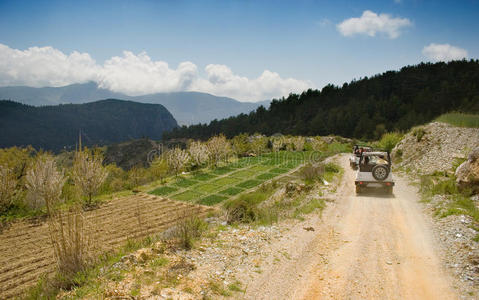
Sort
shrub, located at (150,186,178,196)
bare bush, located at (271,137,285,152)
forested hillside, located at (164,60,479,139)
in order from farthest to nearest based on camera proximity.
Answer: forested hillside, located at (164,60,479,139)
bare bush, located at (271,137,285,152)
shrub, located at (150,186,178,196)

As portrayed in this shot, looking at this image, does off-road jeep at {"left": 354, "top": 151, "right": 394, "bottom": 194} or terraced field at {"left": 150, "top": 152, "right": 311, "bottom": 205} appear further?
terraced field at {"left": 150, "top": 152, "right": 311, "bottom": 205}

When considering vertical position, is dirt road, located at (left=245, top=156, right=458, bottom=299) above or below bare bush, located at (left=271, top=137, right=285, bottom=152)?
below

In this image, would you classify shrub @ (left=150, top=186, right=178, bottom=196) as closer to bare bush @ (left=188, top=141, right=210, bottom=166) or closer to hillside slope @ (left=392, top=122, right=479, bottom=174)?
bare bush @ (left=188, top=141, right=210, bottom=166)

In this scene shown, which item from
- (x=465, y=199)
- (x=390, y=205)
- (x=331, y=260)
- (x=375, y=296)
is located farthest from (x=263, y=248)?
(x=465, y=199)

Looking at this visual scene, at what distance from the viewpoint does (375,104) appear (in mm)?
75312

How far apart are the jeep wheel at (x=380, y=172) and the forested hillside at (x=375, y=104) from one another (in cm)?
5220

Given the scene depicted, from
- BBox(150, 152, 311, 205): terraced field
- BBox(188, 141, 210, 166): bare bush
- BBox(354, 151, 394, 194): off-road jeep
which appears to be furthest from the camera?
BBox(188, 141, 210, 166): bare bush

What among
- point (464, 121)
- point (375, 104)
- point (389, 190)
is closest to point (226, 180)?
point (389, 190)

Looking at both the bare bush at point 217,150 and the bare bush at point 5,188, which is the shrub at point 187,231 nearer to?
the bare bush at point 5,188

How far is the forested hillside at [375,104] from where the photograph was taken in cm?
6569

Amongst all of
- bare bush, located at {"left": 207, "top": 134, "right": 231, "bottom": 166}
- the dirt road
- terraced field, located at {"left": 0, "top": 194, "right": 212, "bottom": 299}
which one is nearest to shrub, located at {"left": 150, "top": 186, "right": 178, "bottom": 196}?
terraced field, located at {"left": 0, "top": 194, "right": 212, "bottom": 299}

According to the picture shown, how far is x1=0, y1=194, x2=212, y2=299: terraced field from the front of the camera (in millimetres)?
10047

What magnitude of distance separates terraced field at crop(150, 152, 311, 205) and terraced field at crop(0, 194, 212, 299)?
2.32 metres

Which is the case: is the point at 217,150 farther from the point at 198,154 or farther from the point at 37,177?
the point at 37,177
